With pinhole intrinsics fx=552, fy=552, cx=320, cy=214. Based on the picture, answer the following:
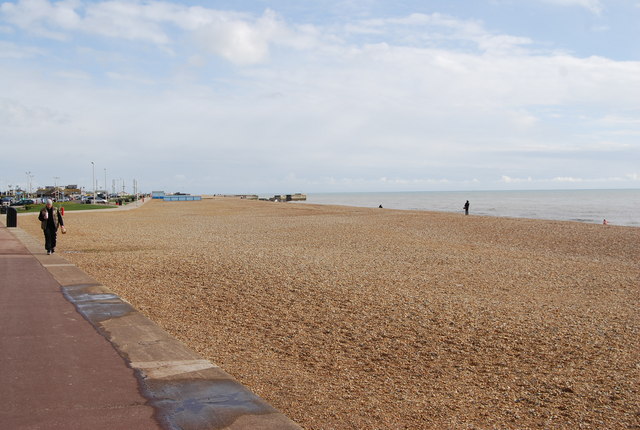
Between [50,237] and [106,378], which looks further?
[50,237]

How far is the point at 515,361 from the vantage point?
6070 mm

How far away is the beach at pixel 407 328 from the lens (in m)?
4.72

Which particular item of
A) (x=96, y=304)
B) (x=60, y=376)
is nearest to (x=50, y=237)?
(x=96, y=304)

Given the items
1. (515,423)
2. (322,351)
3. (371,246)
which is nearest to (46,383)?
(322,351)

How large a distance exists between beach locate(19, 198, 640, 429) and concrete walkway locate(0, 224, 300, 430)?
489 mm

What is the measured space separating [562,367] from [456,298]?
142 inches

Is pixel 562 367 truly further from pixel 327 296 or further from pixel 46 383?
pixel 46 383

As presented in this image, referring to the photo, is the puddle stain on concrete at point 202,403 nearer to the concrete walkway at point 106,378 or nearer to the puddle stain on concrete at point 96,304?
the concrete walkway at point 106,378

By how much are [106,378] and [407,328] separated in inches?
161

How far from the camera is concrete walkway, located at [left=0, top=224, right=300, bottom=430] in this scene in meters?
3.75

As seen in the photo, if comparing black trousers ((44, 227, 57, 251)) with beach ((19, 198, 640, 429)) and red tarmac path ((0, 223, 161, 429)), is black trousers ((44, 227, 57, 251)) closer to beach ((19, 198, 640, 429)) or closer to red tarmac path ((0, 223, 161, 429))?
beach ((19, 198, 640, 429))

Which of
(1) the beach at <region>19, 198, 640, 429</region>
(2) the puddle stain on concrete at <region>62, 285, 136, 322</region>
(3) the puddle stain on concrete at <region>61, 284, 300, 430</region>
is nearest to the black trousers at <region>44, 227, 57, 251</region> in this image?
(1) the beach at <region>19, 198, 640, 429</region>

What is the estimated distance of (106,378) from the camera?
4551mm

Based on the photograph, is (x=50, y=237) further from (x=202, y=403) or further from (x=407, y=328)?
A: (x=202, y=403)
